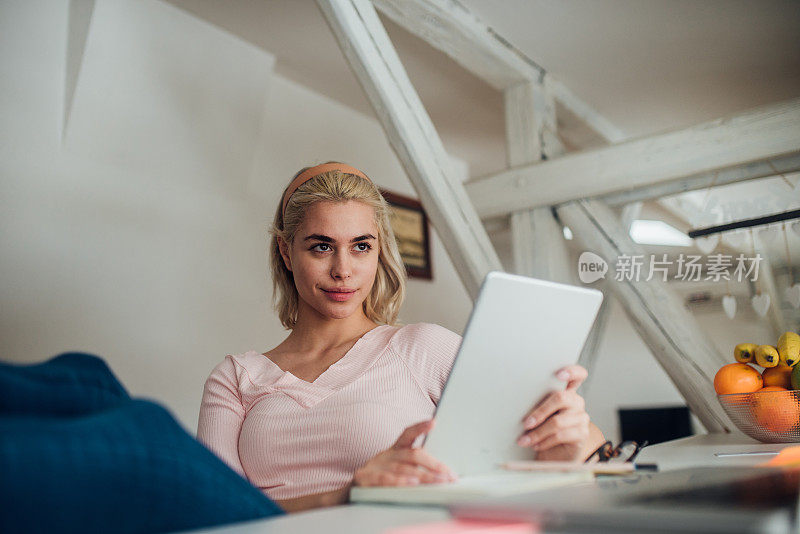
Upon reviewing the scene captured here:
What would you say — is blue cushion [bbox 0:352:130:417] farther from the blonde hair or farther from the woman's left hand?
the blonde hair

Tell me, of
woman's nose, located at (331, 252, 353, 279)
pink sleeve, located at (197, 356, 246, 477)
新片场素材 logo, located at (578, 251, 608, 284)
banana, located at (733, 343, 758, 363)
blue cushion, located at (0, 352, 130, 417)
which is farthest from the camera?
新片场素材 logo, located at (578, 251, 608, 284)

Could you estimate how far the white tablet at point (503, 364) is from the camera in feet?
2.58

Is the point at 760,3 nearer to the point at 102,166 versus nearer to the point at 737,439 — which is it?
the point at 737,439

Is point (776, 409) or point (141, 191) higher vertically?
point (141, 191)

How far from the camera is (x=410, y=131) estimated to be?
208 cm

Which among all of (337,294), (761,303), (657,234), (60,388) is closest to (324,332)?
(337,294)

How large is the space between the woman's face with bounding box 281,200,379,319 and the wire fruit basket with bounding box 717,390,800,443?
0.90 m

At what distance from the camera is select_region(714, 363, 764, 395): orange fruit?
1.52 meters

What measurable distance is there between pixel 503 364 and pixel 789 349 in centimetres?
107

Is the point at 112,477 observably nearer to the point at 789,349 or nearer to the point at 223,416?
the point at 223,416

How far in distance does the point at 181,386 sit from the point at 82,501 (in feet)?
5.96

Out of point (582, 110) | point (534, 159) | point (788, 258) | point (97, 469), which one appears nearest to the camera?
point (97, 469)

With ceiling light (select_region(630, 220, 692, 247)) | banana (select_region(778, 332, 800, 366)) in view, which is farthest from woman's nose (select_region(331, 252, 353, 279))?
ceiling light (select_region(630, 220, 692, 247))

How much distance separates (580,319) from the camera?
922mm
